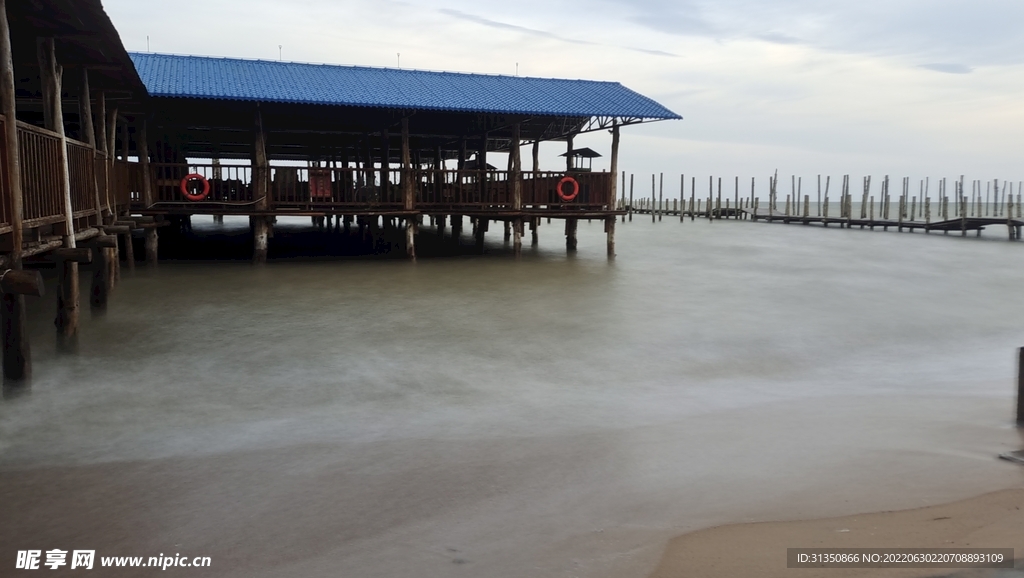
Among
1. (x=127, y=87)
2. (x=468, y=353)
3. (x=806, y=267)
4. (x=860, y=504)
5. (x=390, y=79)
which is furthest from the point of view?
(x=806, y=267)

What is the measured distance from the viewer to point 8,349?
7.23m

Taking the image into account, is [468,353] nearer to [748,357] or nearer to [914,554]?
[748,357]

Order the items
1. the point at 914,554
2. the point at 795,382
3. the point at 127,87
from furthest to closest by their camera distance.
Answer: the point at 127,87 < the point at 795,382 < the point at 914,554

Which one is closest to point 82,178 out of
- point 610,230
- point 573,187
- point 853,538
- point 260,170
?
point 260,170

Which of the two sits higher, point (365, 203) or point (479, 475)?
point (365, 203)

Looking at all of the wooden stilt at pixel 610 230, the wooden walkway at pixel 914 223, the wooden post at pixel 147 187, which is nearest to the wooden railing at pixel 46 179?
the wooden post at pixel 147 187

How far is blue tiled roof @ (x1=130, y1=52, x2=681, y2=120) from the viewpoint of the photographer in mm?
17625

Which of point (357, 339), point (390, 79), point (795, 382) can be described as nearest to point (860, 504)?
point (795, 382)

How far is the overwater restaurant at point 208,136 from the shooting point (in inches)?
306

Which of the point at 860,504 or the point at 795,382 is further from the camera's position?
the point at 795,382

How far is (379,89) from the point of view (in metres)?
19.3

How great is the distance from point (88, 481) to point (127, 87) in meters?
9.13

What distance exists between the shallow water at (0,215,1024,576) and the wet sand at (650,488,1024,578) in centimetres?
17

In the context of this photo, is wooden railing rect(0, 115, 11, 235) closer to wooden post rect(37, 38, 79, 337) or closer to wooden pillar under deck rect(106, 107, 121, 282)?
wooden post rect(37, 38, 79, 337)
